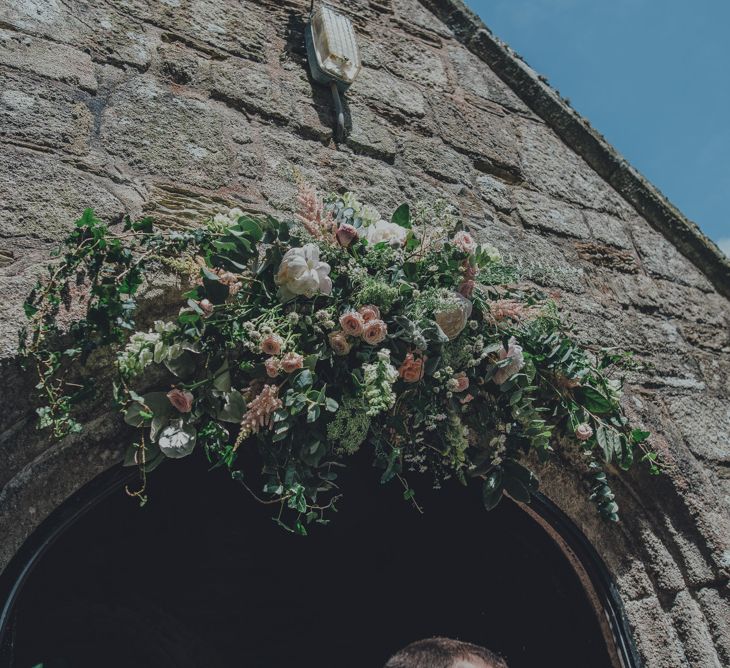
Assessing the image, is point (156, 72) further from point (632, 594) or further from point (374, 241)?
point (632, 594)

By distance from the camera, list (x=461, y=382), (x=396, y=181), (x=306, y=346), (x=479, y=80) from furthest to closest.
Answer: (x=479, y=80)
(x=396, y=181)
(x=461, y=382)
(x=306, y=346)

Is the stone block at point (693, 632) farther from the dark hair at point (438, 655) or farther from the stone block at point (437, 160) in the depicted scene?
the stone block at point (437, 160)

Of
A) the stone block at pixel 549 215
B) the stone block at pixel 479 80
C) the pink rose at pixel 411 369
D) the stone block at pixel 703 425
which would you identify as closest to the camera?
the pink rose at pixel 411 369

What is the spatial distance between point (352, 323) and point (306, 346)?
0.43 ft

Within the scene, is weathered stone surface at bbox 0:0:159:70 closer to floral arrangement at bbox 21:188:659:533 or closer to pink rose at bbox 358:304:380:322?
floral arrangement at bbox 21:188:659:533

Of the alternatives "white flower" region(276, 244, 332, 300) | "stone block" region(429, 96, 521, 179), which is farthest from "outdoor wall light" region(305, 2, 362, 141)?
"white flower" region(276, 244, 332, 300)

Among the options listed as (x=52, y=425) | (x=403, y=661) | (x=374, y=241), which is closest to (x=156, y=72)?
(x=374, y=241)

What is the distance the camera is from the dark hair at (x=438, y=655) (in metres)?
1.74

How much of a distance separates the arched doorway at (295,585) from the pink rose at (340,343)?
76 cm

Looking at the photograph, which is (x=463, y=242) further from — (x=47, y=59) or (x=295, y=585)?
(x=295, y=585)

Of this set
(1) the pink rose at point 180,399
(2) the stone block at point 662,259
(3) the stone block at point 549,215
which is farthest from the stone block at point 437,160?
(1) the pink rose at point 180,399

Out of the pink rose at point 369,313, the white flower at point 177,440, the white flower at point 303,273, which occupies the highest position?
the white flower at point 303,273

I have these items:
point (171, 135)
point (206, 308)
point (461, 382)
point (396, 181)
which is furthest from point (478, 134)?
point (206, 308)

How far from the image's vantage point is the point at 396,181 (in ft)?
8.45
